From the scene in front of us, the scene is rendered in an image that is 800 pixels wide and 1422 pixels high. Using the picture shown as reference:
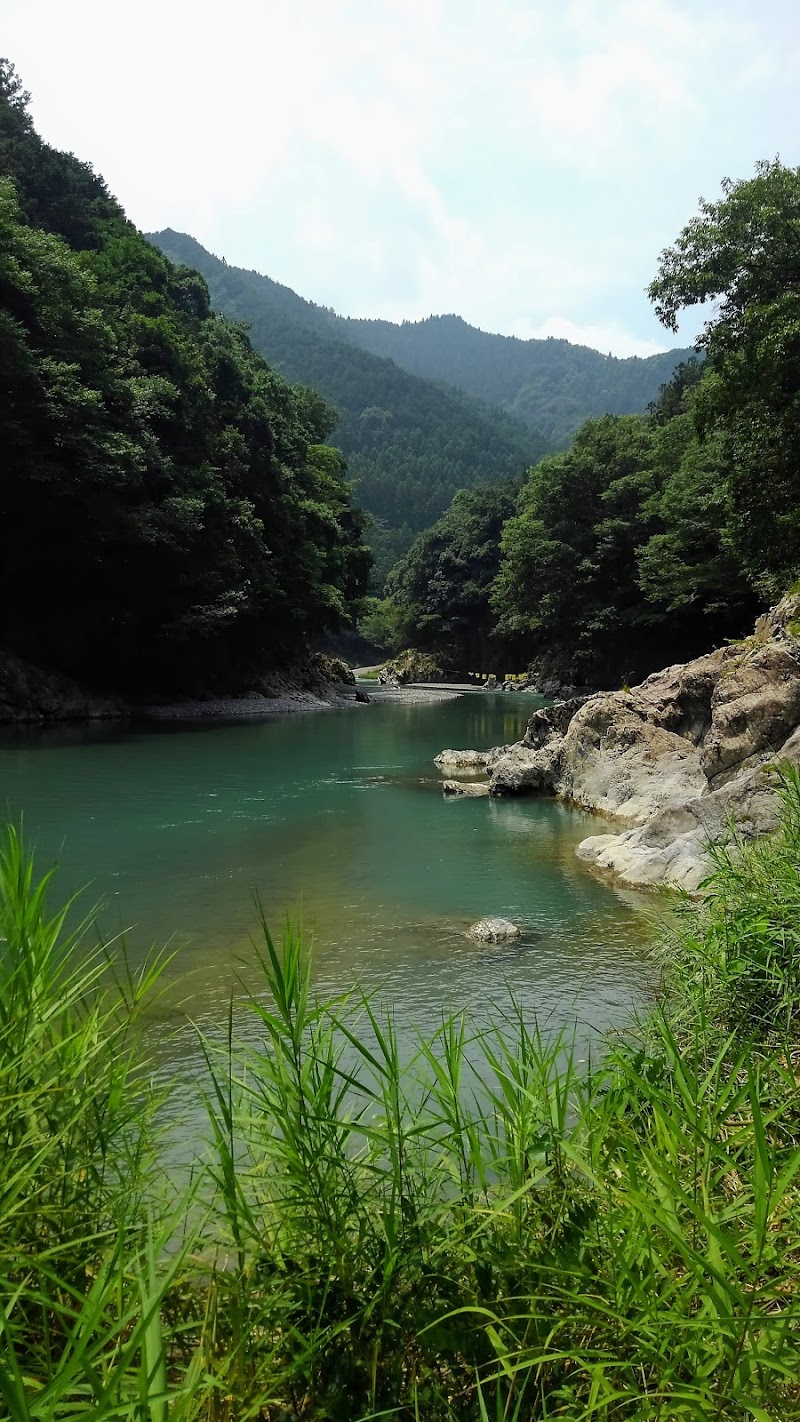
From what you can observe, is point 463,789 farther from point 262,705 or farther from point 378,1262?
point 262,705

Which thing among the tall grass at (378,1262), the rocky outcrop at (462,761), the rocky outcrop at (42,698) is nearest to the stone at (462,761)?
the rocky outcrop at (462,761)

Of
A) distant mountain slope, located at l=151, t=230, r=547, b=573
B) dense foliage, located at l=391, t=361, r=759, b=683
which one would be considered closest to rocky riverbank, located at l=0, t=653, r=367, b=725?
dense foliage, located at l=391, t=361, r=759, b=683

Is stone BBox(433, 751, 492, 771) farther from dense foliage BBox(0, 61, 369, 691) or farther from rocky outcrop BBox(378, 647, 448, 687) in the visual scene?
rocky outcrop BBox(378, 647, 448, 687)

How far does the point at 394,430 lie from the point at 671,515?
100156mm

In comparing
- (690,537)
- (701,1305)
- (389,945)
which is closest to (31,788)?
(389,945)

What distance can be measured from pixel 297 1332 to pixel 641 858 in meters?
Answer: 8.39

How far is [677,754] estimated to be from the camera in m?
13.9

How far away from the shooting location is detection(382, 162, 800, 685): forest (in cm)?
1593

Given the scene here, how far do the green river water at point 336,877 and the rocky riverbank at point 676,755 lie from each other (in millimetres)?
654

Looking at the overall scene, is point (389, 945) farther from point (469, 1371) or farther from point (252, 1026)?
point (469, 1371)

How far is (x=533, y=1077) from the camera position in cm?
256

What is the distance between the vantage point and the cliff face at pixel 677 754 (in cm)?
912

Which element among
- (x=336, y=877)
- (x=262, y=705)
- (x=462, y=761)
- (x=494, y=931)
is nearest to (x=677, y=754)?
(x=462, y=761)

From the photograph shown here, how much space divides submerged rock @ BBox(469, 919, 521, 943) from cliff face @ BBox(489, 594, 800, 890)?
175 centimetres
